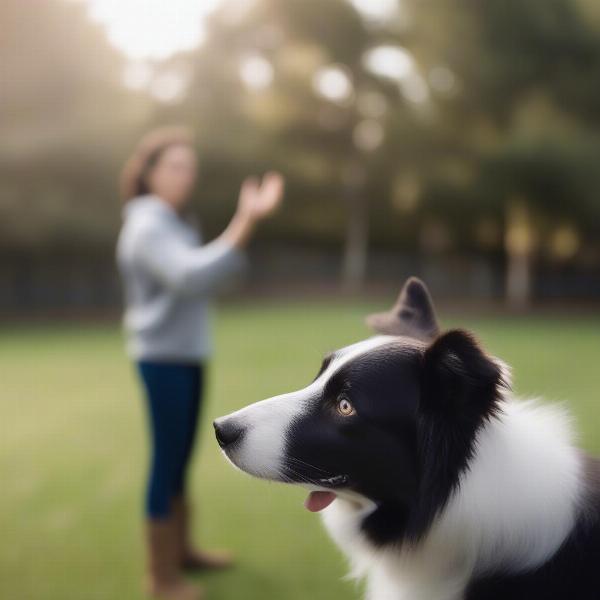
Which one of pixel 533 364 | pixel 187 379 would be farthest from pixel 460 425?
pixel 533 364

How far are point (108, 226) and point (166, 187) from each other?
13.4 metres

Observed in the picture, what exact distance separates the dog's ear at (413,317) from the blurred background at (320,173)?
5.90 metres

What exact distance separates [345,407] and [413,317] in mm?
446

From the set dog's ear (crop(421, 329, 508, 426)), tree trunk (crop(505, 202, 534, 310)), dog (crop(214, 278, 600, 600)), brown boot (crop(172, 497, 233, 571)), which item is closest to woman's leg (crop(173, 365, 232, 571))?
brown boot (crop(172, 497, 233, 571))

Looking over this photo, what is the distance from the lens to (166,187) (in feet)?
10.4

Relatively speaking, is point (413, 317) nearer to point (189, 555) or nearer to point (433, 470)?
point (433, 470)

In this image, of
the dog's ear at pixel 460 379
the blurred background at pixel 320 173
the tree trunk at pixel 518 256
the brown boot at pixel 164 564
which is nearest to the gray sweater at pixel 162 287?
the brown boot at pixel 164 564

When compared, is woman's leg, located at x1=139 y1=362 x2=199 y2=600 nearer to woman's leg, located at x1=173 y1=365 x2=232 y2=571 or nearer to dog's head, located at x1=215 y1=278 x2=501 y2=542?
woman's leg, located at x1=173 y1=365 x2=232 y2=571

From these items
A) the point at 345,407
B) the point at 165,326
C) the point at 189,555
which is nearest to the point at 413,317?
the point at 345,407

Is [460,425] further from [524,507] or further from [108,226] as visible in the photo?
[108,226]

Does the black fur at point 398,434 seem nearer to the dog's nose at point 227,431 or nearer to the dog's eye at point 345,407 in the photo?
the dog's eye at point 345,407

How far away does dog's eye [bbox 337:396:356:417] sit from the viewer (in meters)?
1.70

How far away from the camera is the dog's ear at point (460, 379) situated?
5.01 ft

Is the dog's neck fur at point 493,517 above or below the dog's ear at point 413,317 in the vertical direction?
below
